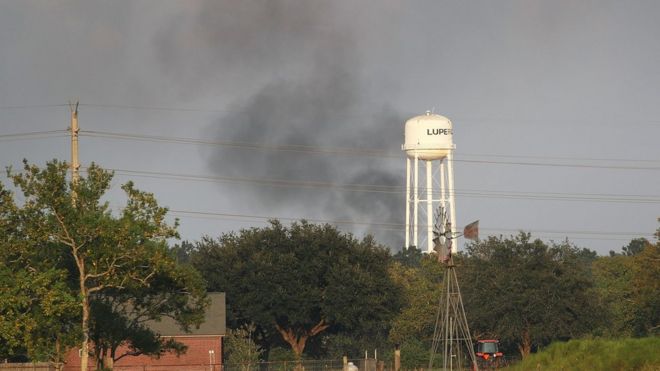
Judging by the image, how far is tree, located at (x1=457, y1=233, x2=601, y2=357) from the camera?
97.2m

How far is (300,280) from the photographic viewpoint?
99.5m

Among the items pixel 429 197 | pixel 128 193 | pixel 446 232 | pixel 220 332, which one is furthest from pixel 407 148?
pixel 128 193

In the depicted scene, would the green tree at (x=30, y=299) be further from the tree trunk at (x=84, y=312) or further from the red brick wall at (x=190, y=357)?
the red brick wall at (x=190, y=357)

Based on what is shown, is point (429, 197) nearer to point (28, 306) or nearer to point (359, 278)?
point (359, 278)

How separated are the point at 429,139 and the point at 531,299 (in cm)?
5355

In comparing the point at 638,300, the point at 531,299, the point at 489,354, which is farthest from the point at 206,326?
the point at 638,300

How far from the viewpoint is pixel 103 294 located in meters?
61.1

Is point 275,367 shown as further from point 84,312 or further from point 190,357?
point 84,312

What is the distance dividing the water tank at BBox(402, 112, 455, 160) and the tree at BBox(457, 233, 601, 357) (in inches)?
1813

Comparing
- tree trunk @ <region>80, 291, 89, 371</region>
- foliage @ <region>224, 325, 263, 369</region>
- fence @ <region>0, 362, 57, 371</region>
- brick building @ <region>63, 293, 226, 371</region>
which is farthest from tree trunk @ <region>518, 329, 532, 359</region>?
tree trunk @ <region>80, 291, 89, 371</region>

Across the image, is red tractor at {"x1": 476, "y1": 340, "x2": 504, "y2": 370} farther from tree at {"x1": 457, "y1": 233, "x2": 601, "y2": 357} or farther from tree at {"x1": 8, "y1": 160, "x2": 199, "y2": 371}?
tree at {"x1": 8, "y1": 160, "x2": 199, "y2": 371}

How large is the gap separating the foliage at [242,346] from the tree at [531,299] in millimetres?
19279

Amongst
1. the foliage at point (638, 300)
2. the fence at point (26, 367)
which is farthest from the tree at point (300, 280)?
the fence at point (26, 367)

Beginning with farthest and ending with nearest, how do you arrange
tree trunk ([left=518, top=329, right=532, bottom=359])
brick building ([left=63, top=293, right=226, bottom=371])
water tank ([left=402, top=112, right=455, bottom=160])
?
water tank ([left=402, top=112, right=455, bottom=160]), tree trunk ([left=518, top=329, right=532, bottom=359]), brick building ([left=63, top=293, right=226, bottom=371])
